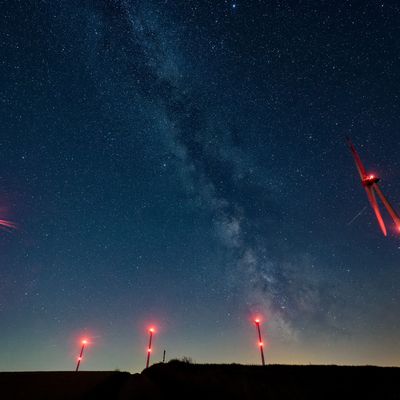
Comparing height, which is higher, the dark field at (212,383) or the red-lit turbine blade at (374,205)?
the red-lit turbine blade at (374,205)

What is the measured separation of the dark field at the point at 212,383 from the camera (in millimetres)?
9969

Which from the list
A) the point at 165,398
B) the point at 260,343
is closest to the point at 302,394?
the point at 165,398

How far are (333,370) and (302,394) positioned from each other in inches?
208

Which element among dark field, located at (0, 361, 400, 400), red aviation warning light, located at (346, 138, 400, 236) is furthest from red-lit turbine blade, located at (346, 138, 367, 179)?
dark field, located at (0, 361, 400, 400)

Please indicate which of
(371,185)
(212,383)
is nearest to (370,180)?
(371,185)

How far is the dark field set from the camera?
32.7 ft

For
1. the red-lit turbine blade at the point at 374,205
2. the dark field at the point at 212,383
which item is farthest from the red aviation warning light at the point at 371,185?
the dark field at the point at 212,383

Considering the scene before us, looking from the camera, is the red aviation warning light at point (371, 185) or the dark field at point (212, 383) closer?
the dark field at point (212, 383)

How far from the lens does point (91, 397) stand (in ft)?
31.8

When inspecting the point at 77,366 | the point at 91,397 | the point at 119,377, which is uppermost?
the point at 77,366

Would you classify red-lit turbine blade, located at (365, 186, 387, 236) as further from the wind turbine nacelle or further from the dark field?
the dark field

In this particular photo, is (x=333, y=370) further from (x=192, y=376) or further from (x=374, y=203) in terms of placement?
(x=374, y=203)

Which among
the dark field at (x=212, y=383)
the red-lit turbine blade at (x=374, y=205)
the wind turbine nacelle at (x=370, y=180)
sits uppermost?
the wind turbine nacelle at (x=370, y=180)

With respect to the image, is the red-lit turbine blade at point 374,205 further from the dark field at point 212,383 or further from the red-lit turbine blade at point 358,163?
the dark field at point 212,383
